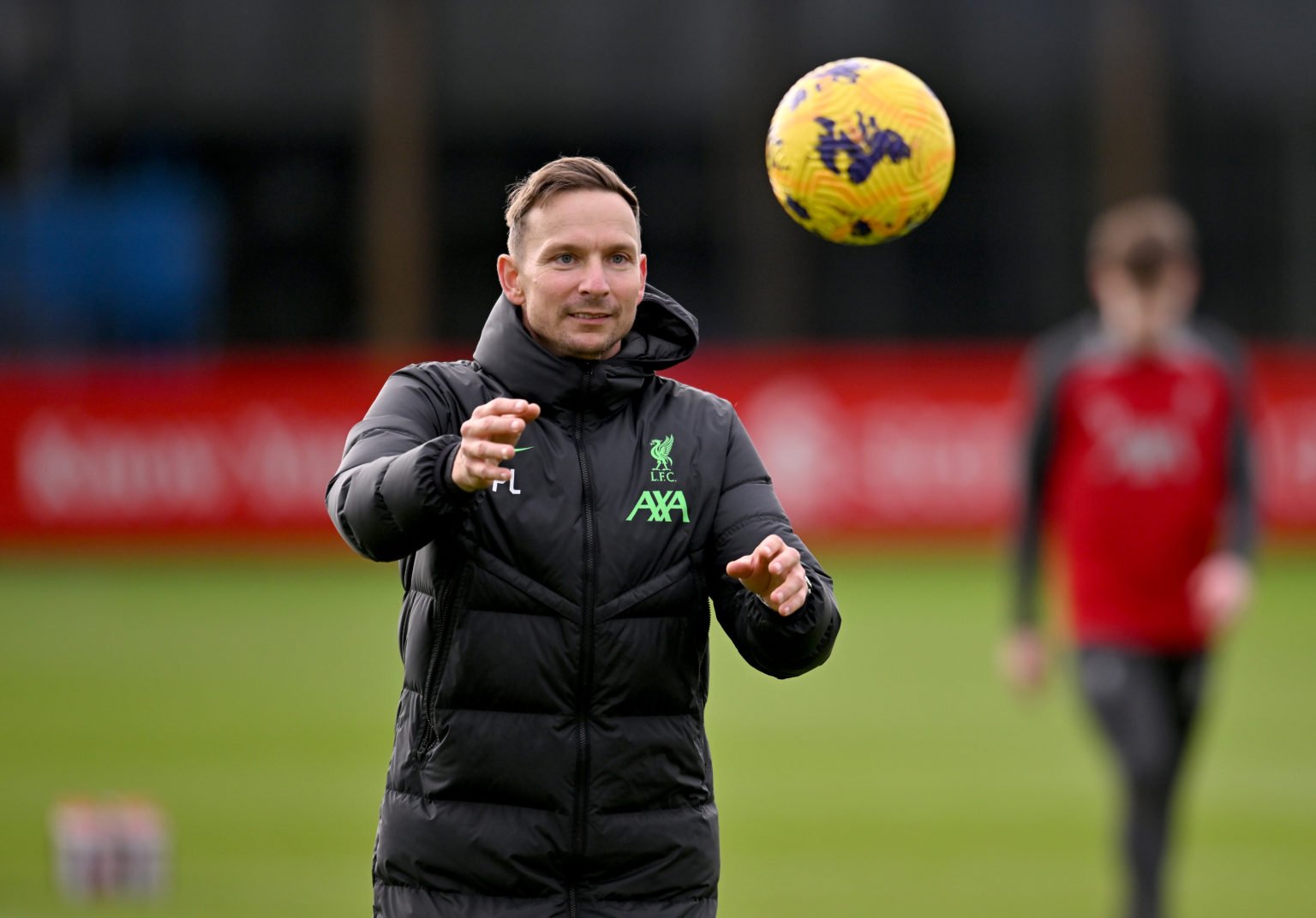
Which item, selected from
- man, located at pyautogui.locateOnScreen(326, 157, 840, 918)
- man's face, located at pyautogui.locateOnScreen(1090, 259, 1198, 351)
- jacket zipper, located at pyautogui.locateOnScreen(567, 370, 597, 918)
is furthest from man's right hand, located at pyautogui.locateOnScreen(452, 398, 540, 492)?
man's face, located at pyautogui.locateOnScreen(1090, 259, 1198, 351)

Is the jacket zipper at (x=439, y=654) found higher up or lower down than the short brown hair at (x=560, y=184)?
lower down

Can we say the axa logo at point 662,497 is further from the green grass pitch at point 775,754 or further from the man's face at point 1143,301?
the green grass pitch at point 775,754

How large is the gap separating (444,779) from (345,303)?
2479 centimetres

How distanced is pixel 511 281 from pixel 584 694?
90 centimetres

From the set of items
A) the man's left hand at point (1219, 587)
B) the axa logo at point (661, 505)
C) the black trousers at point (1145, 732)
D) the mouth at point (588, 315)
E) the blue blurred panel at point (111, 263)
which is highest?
the blue blurred panel at point (111, 263)

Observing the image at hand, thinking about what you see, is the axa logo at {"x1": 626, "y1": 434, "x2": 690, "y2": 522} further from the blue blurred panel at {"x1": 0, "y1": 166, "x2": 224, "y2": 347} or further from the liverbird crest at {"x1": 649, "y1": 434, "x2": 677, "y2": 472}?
the blue blurred panel at {"x1": 0, "y1": 166, "x2": 224, "y2": 347}

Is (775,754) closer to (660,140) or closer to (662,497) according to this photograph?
(662,497)

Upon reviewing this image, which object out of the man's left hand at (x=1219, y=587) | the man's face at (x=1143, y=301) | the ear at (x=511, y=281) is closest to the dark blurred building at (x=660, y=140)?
the man's face at (x=1143, y=301)

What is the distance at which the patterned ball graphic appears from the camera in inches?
185

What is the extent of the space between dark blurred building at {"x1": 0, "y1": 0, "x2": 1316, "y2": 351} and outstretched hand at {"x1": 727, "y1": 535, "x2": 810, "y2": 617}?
76.0ft

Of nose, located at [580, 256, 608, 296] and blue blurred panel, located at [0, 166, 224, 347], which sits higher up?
blue blurred panel, located at [0, 166, 224, 347]

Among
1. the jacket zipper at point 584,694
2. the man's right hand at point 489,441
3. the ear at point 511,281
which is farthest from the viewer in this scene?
the ear at point 511,281

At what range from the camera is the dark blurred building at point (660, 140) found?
27844 millimetres

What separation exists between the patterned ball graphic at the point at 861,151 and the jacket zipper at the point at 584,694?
993 mm
